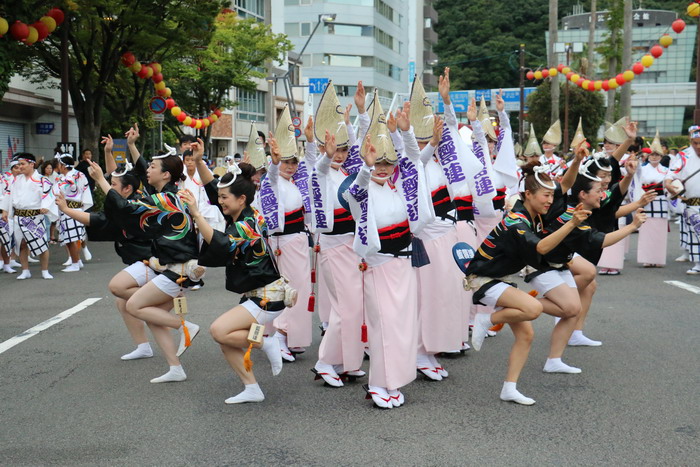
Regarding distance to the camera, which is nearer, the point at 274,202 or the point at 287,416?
the point at 287,416

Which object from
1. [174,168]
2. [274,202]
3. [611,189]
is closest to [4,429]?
[174,168]

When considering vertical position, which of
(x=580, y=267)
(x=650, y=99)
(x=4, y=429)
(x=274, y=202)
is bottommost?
(x=4, y=429)

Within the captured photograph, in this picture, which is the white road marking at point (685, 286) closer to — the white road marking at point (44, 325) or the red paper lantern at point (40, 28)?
the white road marking at point (44, 325)

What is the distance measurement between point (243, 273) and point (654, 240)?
963 centimetres

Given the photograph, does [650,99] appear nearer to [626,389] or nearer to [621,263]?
[621,263]

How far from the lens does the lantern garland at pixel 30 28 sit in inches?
535

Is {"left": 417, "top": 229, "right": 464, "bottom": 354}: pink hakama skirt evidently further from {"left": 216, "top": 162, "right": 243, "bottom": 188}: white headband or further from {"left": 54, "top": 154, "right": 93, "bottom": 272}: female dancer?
{"left": 54, "top": 154, "right": 93, "bottom": 272}: female dancer

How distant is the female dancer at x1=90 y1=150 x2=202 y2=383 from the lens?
644 centimetres

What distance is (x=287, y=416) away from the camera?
5.61 meters

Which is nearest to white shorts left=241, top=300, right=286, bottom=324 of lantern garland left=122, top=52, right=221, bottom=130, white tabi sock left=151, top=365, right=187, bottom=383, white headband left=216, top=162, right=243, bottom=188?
white headband left=216, top=162, right=243, bottom=188

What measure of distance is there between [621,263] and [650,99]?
73076 mm

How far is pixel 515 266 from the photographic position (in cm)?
588

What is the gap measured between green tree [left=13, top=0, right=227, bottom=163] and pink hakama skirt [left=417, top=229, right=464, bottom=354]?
1373cm

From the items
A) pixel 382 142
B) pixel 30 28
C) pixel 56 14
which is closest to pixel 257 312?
pixel 382 142
